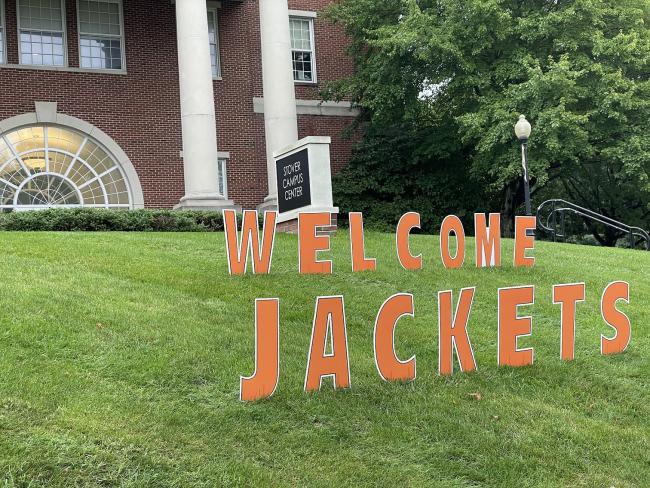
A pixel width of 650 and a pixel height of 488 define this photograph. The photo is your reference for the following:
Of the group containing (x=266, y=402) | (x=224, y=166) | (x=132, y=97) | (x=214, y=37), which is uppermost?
(x=214, y=37)

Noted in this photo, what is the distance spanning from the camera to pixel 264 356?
5457 millimetres

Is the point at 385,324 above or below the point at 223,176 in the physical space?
below

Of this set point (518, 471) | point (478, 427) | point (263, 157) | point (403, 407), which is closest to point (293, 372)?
point (403, 407)

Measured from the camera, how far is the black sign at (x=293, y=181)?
15.0 m

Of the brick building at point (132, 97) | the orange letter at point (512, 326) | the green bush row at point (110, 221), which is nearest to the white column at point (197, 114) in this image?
the brick building at point (132, 97)

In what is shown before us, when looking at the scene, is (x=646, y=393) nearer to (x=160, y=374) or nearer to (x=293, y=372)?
(x=293, y=372)

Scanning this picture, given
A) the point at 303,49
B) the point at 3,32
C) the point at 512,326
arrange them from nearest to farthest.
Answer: the point at 512,326 < the point at 3,32 < the point at 303,49

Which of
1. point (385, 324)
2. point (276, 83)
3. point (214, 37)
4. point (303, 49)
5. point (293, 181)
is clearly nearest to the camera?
point (385, 324)

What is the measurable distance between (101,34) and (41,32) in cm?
159

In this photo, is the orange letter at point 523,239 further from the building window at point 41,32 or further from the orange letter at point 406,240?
the building window at point 41,32

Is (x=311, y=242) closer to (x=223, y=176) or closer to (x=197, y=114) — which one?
(x=197, y=114)

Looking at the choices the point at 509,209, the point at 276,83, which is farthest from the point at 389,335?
the point at 509,209

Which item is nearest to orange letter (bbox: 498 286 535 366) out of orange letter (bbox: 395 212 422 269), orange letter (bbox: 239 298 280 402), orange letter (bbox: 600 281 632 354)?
orange letter (bbox: 600 281 632 354)

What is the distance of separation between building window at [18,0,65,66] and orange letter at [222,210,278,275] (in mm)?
13454
